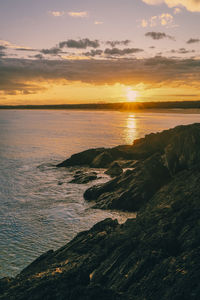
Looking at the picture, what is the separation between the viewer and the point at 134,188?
71.0 ft

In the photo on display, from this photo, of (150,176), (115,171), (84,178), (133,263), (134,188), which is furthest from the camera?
(115,171)

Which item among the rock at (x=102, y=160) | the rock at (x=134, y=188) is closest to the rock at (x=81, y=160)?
the rock at (x=102, y=160)

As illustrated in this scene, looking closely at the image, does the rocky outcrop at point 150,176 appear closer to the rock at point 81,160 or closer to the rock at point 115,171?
the rock at point 115,171

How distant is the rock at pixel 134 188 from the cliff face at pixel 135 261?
5.79m

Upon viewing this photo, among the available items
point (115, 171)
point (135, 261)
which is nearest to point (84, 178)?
point (115, 171)

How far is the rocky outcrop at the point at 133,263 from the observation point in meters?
7.36

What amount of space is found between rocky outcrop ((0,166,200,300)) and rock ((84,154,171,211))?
25.5ft

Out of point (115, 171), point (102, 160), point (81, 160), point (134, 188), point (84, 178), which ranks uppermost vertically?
point (102, 160)

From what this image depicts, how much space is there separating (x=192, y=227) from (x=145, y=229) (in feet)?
6.49

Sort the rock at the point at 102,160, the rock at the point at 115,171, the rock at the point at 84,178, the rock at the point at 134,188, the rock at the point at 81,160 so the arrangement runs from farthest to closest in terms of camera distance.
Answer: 1. the rock at the point at 81,160
2. the rock at the point at 102,160
3. the rock at the point at 115,171
4. the rock at the point at 84,178
5. the rock at the point at 134,188

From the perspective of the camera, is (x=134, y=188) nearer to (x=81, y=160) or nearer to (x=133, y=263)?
(x=133, y=263)

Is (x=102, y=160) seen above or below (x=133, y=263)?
below

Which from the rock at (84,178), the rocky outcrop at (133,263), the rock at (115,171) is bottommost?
the rock at (84,178)

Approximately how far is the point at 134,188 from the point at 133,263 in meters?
12.8
